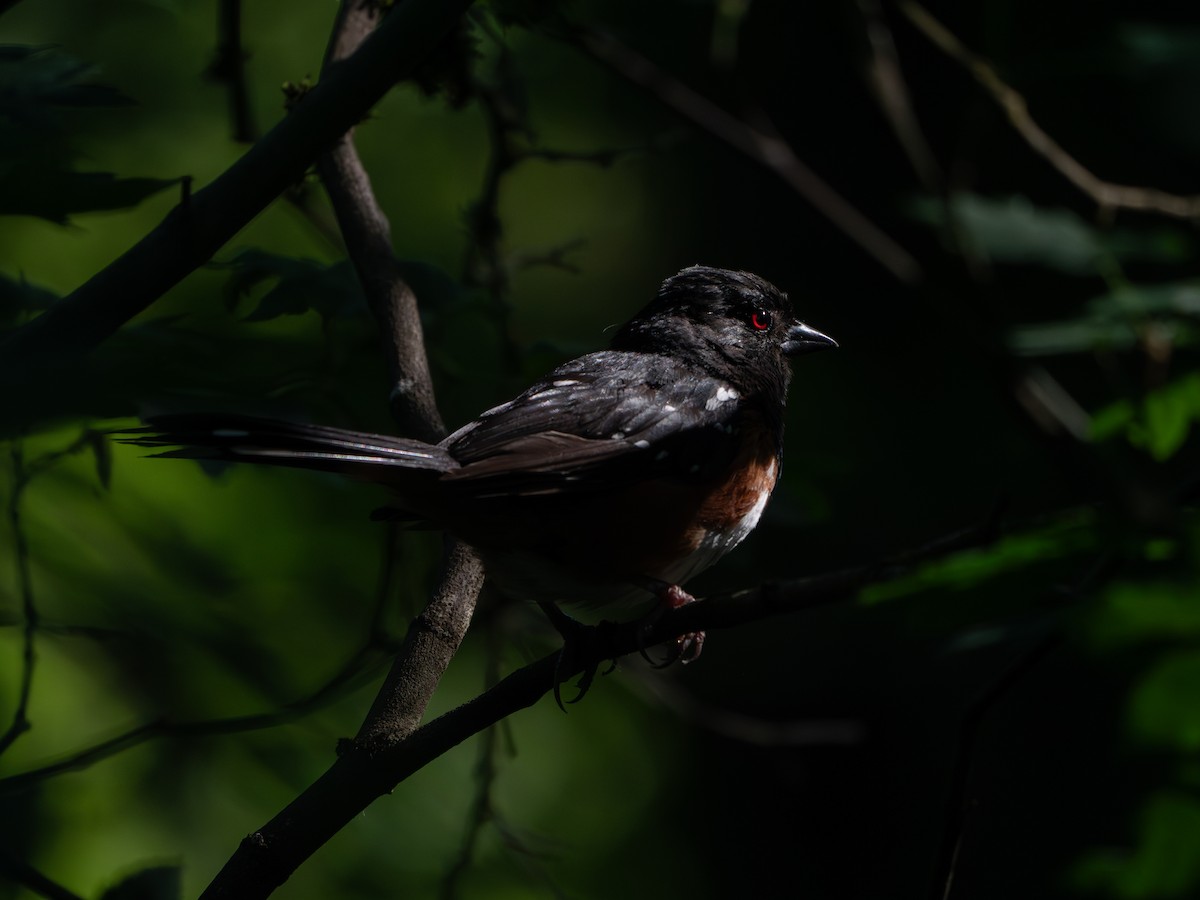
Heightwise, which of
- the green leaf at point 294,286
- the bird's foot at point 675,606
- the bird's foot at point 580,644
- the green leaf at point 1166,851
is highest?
the green leaf at point 294,286

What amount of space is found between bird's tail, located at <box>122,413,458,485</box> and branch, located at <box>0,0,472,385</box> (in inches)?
7.7

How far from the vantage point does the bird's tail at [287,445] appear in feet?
5.99

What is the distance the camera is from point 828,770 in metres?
5.98

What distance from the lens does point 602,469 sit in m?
2.64

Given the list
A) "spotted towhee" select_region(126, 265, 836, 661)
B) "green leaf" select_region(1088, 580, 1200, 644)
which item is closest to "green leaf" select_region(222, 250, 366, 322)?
"spotted towhee" select_region(126, 265, 836, 661)

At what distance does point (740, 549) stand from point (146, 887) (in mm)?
1754

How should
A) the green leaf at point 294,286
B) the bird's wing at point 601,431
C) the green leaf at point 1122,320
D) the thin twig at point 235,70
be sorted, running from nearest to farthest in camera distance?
1. the green leaf at point 1122,320
2. the green leaf at point 294,286
3. the bird's wing at point 601,431
4. the thin twig at point 235,70

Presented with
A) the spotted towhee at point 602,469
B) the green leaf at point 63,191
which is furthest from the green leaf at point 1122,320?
the green leaf at point 63,191

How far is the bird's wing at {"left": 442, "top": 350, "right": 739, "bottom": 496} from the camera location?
8.13ft

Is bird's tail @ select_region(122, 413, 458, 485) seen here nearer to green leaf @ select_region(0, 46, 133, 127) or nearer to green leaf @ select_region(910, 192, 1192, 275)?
green leaf @ select_region(0, 46, 133, 127)

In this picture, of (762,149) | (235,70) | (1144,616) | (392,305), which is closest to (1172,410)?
(1144,616)

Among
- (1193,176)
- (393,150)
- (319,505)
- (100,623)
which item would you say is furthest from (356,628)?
(1193,176)

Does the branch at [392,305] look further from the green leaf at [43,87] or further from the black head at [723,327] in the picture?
the black head at [723,327]

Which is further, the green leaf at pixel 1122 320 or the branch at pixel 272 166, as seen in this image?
the green leaf at pixel 1122 320
